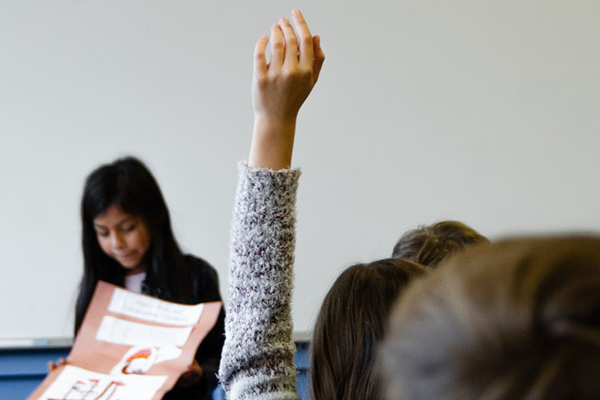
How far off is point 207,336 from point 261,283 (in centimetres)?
111

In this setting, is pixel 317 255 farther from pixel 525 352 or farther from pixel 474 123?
pixel 525 352

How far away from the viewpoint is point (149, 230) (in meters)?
1.80

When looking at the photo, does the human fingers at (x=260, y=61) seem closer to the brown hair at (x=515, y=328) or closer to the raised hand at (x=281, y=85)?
the raised hand at (x=281, y=85)

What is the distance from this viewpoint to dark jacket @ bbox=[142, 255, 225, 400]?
1600 mm

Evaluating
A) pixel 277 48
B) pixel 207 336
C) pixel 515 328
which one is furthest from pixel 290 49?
pixel 207 336

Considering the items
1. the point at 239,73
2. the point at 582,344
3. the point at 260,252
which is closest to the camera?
the point at 582,344

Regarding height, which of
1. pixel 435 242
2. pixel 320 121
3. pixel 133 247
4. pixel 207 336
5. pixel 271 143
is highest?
pixel 320 121

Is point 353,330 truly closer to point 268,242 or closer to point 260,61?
point 268,242

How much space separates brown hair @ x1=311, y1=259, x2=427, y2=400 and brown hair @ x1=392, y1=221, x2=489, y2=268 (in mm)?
407

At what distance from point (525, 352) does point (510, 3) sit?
235 cm

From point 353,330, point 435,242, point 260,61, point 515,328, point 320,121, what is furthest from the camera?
point 320,121

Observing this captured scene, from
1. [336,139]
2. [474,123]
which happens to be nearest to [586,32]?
[474,123]

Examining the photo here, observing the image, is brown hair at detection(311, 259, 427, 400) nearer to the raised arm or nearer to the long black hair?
the raised arm

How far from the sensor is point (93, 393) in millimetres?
1350
